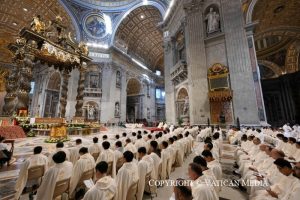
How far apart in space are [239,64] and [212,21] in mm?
4613

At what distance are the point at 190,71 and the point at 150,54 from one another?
2234 centimetres

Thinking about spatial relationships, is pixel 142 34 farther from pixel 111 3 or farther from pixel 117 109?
pixel 117 109

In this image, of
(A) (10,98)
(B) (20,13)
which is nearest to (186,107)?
(A) (10,98)

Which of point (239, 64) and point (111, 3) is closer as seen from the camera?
point (239, 64)

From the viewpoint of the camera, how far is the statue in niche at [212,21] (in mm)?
12609

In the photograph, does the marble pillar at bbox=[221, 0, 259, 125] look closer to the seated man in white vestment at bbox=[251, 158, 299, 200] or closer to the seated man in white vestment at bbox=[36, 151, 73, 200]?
the seated man in white vestment at bbox=[251, 158, 299, 200]

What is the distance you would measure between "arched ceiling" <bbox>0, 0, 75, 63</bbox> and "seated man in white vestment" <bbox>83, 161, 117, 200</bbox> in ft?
71.5

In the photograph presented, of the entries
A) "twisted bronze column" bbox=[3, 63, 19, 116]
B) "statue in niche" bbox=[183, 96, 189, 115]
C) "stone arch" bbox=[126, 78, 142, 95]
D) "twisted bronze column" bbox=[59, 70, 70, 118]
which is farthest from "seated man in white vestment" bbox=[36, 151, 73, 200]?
"stone arch" bbox=[126, 78, 142, 95]

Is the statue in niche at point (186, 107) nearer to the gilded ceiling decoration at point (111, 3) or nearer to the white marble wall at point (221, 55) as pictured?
the white marble wall at point (221, 55)

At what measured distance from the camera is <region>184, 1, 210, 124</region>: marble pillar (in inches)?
478

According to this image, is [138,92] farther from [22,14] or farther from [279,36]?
[279,36]

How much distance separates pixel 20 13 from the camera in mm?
18516

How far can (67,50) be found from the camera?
12.5 meters

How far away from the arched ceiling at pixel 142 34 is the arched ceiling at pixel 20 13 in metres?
8.81
